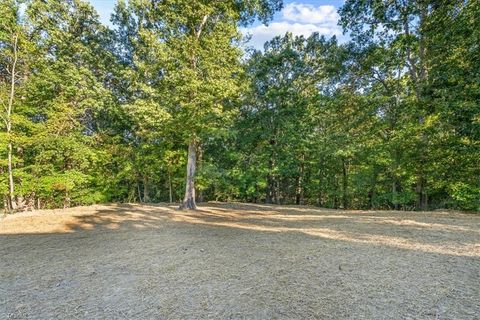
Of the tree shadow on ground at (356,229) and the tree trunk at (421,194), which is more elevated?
the tree trunk at (421,194)

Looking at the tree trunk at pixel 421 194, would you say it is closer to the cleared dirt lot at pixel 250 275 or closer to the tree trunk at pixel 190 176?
the cleared dirt lot at pixel 250 275

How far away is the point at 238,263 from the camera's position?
3955 mm

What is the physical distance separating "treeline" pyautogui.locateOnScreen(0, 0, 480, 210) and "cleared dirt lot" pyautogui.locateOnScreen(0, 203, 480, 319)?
5.36m

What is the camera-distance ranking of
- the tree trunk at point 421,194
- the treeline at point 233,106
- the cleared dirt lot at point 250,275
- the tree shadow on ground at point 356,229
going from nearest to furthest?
the cleared dirt lot at point 250,275
the tree shadow on ground at point 356,229
the treeline at point 233,106
the tree trunk at point 421,194

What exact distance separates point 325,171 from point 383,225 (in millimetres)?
12521

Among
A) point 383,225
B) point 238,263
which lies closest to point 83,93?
point 238,263

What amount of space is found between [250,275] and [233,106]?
10.5 m

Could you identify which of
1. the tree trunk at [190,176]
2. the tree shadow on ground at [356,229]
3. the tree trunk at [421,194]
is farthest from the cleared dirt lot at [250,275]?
the tree trunk at [421,194]

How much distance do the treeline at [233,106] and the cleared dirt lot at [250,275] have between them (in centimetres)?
536

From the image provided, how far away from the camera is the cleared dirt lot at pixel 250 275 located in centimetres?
253

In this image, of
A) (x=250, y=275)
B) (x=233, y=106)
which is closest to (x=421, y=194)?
(x=233, y=106)

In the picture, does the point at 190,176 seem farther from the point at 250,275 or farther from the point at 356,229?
the point at 250,275

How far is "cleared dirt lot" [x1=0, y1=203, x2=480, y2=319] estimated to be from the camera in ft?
8.30

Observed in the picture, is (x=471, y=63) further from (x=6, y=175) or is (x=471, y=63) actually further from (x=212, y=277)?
(x=6, y=175)
